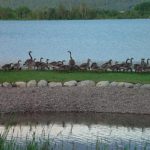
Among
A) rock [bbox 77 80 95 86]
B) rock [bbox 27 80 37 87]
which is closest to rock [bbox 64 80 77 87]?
rock [bbox 77 80 95 86]

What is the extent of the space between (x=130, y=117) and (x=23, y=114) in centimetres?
293

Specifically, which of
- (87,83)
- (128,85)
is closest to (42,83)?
(87,83)

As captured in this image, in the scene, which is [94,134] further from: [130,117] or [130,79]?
[130,79]

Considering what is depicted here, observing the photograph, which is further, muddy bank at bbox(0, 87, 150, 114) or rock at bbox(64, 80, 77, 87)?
rock at bbox(64, 80, 77, 87)

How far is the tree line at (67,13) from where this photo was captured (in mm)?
120750

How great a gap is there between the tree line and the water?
98243 mm

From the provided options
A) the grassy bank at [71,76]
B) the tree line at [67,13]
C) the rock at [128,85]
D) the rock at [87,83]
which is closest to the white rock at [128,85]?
the rock at [128,85]

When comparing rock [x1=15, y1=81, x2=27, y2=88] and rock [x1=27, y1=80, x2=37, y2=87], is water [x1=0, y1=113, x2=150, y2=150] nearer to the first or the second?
rock [x1=15, y1=81, x2=27, y2=88]

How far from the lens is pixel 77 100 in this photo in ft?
68.4

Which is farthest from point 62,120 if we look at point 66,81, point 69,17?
point 69,17

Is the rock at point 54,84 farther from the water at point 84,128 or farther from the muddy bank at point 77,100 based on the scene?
the water at point 84,128

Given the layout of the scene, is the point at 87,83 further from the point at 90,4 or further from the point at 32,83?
the point at 90,4

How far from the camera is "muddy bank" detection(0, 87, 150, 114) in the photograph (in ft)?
66.9

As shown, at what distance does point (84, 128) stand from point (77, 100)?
9.00ft
